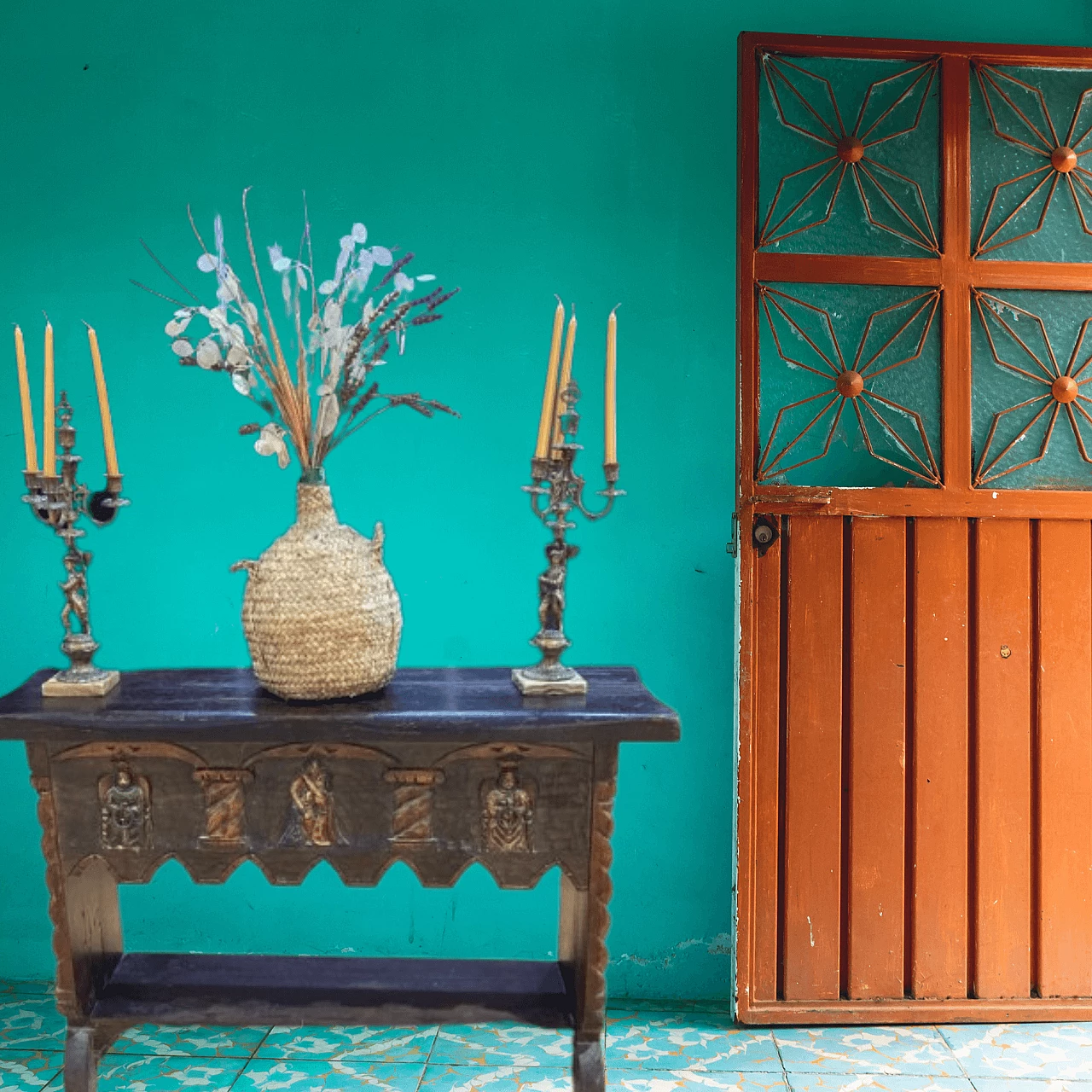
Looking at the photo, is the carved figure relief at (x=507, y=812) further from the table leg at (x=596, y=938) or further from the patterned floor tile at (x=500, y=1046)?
the patterned floor tile at (x=500, y=1046)

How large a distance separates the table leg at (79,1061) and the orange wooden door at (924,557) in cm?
148

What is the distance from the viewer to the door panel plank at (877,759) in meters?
2.48

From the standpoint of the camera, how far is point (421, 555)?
2584 millimetres

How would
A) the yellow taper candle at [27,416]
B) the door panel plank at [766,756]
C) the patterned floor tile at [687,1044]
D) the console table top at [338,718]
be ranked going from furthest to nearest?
1. the door panel plank at [766,756]
2. the patterned floor tile at [687,1044]
3. the yellow taper candle at [27,416]
4. the console table top at [338,718]

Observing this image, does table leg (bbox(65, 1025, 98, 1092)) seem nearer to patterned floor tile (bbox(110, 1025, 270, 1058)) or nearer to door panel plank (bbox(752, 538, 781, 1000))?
patterned floor tile (bbox(110, 1025, 270, 1058))

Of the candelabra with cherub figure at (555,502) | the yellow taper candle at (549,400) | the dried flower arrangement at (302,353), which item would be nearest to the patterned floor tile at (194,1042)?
the candelabra with cherub figure at (555,502)

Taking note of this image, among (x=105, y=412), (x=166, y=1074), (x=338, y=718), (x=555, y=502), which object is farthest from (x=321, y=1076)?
(x=105, y=412)

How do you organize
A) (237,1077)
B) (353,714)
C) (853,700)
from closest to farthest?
(353,714) < (237,1077) < (853,700)

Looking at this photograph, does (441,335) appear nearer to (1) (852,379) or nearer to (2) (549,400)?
(2) (549,400)

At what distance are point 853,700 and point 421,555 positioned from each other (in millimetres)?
1167

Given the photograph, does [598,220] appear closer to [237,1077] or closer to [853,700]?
[853,700]

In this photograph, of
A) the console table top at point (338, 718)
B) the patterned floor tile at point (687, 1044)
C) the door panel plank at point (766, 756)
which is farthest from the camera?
the door panel plank at point (766, 756)

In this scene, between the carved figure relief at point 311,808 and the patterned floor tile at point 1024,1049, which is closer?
the carved figure relief at point 311,808

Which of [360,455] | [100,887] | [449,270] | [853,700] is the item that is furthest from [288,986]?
[449,270]
